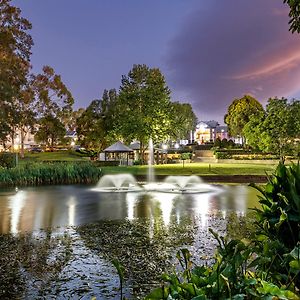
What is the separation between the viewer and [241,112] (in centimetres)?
6944

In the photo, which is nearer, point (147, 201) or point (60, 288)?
point (60, 288)

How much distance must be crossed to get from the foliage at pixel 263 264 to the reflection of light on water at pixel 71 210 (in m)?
8.70

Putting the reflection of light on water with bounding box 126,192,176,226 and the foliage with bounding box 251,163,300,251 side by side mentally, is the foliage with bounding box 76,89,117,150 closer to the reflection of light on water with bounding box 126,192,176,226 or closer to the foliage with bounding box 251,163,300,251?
the reflection of light on water with bounding box 126,192,176,226

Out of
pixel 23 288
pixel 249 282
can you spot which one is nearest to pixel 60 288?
pixel 23 288

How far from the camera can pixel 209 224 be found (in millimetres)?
10961

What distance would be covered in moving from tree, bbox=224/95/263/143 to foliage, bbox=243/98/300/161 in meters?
30.3

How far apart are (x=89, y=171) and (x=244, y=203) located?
46.3 ft

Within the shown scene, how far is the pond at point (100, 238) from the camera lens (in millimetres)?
5959

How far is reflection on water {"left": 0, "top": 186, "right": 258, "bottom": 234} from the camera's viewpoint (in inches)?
471

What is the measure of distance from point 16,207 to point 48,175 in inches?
440

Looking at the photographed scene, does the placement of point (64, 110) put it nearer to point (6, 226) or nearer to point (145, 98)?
point (145, 98)

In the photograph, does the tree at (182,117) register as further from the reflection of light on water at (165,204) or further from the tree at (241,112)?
the reflection of light on water at (165,204)

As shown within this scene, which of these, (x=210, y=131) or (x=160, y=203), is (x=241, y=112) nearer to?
(x=160, y=203)

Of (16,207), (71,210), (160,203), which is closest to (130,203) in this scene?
(160,203)
